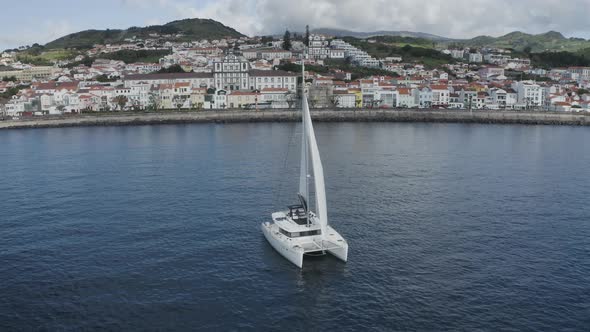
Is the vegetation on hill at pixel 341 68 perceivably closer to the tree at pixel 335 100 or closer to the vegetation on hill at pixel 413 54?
the vegetation on hill at pixel 413 54

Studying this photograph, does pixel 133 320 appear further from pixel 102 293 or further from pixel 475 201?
pixel 475 201

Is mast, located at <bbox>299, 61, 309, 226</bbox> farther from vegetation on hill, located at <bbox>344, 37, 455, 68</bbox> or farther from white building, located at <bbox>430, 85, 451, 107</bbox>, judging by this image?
vegetation on hill, located at <bbox>344, 37, 455, 68</bbox>

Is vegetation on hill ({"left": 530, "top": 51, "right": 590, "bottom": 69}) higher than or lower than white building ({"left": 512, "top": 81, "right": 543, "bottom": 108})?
higher

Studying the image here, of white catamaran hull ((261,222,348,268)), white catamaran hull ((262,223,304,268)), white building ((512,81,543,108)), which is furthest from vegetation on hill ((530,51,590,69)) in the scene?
white catamaran hull ((261,222,348,268))

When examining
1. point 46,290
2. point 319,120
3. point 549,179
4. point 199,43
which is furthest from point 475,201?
point 199,43

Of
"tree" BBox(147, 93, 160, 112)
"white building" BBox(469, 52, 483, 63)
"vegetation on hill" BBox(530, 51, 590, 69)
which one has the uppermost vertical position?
"white building" BBox(469, 52, 483, 63)

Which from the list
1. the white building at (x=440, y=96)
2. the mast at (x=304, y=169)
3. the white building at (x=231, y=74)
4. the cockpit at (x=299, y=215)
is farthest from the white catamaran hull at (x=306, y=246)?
the white building at (x=231, y=74)
